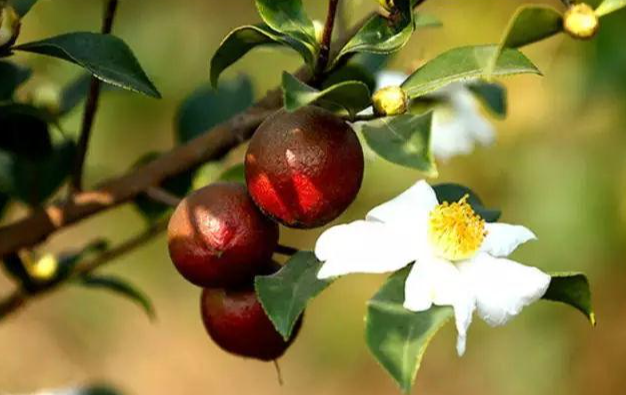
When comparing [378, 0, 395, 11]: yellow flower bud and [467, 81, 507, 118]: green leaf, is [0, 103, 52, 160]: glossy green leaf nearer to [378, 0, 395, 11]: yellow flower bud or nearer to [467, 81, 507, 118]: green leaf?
[378, 0, 395, 11]: yellow flower bud

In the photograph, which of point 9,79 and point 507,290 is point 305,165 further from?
point 9,79

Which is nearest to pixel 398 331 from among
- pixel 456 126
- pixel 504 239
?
pixel 504 239

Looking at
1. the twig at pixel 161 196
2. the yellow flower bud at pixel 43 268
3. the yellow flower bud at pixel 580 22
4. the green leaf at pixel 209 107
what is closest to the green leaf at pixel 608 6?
the yellow flower bud at pixel 580 22

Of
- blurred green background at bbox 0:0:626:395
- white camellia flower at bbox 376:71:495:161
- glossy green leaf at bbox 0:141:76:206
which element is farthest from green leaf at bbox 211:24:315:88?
blurred green background at bbox 0:0:626:395

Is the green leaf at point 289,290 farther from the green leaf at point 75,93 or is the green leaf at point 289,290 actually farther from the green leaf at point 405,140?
the green leaf at point 75,93

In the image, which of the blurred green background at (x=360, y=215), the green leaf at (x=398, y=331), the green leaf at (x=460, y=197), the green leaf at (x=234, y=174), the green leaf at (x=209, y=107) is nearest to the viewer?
the green leaf at (x=398, y=331)

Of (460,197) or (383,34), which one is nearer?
(383,34)
